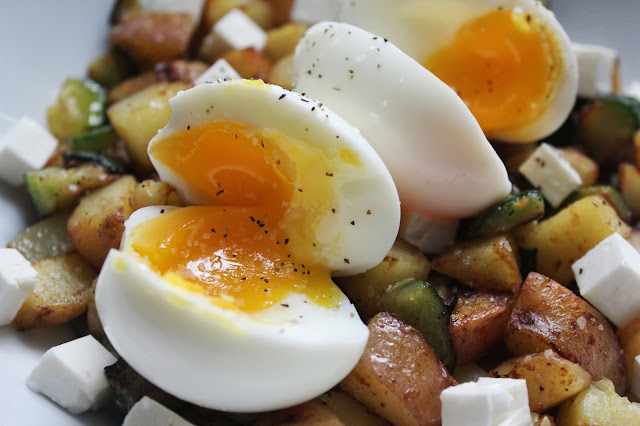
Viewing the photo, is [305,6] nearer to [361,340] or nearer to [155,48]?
[155,48]

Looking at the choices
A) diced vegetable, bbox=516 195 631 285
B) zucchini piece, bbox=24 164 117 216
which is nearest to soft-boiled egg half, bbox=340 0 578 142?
diced vegetable, bbox=516 195 631 285

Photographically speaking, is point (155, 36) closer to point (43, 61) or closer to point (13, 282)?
point (43, 61)

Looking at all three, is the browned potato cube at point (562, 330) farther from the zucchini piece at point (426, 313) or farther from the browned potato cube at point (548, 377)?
the zucchini piece at point (426, 313)

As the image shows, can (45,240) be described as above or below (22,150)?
below

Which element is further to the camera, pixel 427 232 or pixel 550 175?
pixel 550 175

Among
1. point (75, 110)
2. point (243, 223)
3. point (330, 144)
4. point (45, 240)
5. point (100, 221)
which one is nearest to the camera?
point (330, 144)

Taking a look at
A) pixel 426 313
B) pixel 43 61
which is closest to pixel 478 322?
pixel 426 313

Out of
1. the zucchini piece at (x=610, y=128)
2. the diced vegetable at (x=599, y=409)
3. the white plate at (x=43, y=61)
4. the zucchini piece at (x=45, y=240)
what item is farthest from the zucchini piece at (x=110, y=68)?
the diced vegetable at (x=599, y=409)
